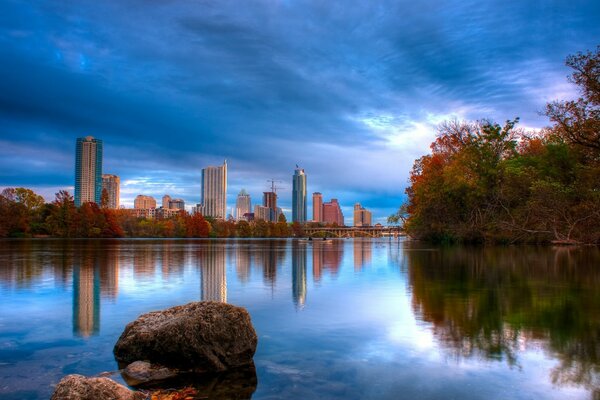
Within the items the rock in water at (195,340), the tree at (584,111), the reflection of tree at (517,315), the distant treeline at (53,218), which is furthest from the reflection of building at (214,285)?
the distant treeline at (53,218)

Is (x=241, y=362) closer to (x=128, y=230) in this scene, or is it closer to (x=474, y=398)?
(x=474, y=398)

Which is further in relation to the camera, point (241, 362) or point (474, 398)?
point (241, 362)

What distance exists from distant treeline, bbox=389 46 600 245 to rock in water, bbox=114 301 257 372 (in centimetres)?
3299

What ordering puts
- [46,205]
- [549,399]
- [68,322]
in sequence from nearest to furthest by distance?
[549,399] < [68,322] < [46,205]

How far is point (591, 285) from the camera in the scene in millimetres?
19281

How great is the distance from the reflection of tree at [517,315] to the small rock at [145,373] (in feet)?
17.8

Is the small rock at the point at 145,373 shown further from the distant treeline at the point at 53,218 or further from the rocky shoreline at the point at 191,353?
the distant treeline at the point at 53,218

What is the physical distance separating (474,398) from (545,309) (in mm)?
8362

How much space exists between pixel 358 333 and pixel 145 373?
5112 mm

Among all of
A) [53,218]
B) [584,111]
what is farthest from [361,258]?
[53,218]

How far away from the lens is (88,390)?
6309 mm

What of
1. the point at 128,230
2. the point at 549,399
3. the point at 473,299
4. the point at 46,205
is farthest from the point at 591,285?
the point at 128,230

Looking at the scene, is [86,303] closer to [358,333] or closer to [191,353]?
[191,353]

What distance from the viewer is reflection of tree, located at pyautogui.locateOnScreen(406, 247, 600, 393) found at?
29.9ft
